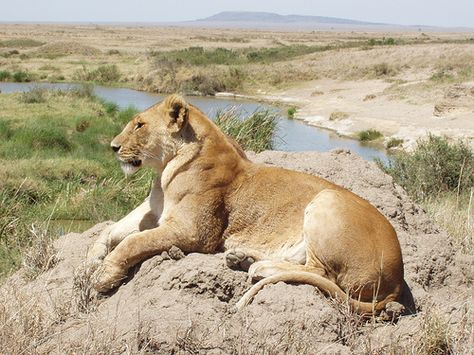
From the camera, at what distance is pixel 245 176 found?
5.79 metres

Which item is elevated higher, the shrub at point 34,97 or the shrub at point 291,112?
the shrub at point 34,97

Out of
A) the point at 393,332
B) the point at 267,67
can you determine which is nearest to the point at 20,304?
the point at 393,332

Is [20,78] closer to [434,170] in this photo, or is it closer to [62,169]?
[62,169]

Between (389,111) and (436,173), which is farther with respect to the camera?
(389,111)

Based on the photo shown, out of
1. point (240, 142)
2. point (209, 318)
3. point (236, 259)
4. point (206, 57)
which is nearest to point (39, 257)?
point (236, 259)

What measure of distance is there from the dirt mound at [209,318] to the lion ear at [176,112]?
37.6 inches

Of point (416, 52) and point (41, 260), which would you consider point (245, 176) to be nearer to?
point (41, 260)

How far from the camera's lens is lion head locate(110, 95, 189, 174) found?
575cm

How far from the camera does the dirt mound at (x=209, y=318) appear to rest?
454 centimetres

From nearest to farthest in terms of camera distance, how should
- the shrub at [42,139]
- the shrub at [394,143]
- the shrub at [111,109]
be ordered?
the shrub at [42,139] → the shrub at [111,109] → the shrub at [394,143]

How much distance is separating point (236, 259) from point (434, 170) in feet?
32.9

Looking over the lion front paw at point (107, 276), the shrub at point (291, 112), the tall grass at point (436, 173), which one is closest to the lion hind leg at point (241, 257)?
the lion front paw at point (107, 276)

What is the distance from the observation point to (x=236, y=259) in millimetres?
5352

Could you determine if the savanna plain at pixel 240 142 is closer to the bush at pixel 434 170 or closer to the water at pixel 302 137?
the bush at pixel 434 170
